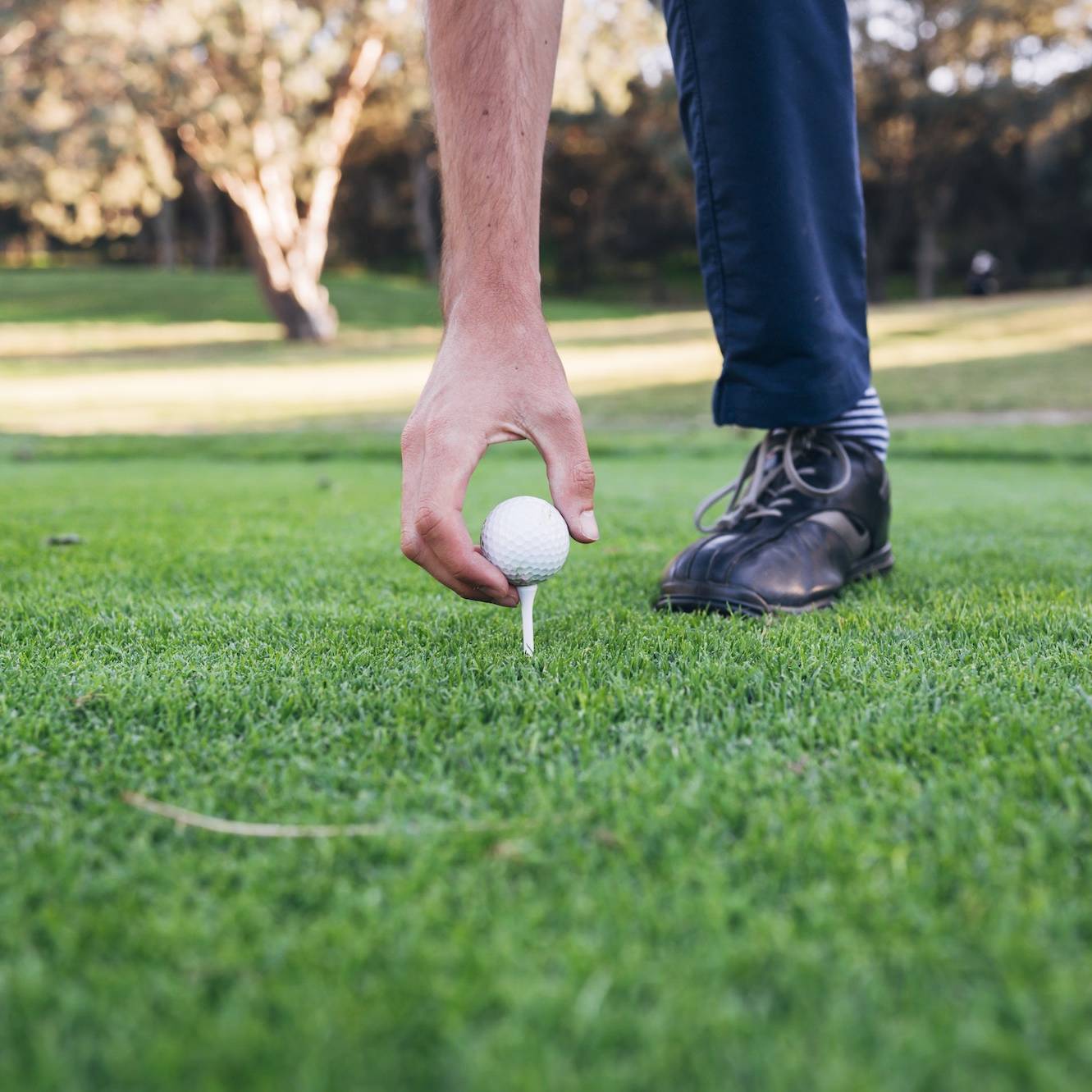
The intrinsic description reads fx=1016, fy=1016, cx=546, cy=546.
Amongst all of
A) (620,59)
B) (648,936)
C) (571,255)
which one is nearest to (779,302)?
(648,936)

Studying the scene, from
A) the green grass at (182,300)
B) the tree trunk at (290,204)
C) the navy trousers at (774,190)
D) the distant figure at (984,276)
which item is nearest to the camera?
the navy trousers at (774,190)

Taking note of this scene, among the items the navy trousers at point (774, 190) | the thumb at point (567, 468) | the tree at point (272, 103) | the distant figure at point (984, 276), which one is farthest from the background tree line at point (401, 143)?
the thumb at point (567, 468)

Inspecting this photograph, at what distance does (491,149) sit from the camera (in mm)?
1359

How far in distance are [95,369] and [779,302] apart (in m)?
15.1

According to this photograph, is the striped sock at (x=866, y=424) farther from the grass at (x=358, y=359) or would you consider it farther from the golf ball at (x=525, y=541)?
the grass at (x=358, y=359)

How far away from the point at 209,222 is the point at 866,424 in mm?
38631

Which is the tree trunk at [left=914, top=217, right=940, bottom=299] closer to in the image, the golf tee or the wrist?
the wrist

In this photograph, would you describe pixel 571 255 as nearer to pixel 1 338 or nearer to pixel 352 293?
pixel 352 293

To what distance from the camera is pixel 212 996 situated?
63cm

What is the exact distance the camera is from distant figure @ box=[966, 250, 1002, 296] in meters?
23.0

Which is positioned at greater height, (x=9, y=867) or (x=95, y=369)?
(x=95, y=369)

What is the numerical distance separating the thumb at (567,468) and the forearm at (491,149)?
0.16m

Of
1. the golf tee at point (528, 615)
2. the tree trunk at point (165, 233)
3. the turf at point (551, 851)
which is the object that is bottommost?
the turf at point (551, 851)

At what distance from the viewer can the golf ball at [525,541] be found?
Result: 1328mm
